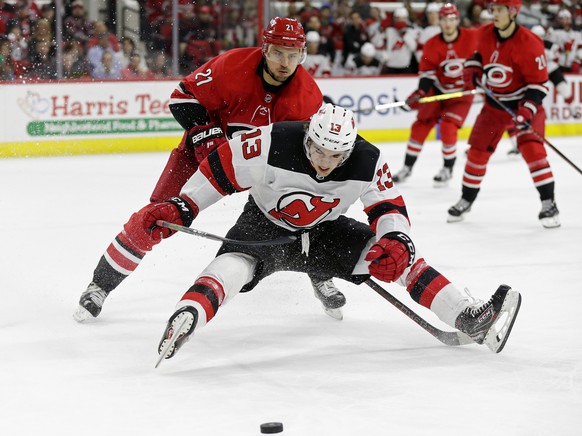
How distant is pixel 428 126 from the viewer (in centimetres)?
707

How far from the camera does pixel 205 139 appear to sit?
370 centimetres

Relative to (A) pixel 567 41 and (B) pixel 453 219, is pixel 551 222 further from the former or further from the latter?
(A) pixel 567 41

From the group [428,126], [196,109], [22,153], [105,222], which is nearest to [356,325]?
[196,109]

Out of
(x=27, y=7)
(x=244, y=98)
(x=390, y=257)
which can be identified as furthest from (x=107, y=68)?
(x=390, y=257)

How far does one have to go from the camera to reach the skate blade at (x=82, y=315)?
11.4 feet

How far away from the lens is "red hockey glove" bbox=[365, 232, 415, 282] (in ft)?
9.60

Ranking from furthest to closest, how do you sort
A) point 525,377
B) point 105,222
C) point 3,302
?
point 105,222, point 3,302, point 525,377

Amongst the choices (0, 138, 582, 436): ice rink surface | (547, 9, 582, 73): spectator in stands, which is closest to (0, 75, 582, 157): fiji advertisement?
(547, 9, 582, 73): spectator in stands

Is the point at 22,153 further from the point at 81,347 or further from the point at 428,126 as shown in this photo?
the point at 81,347

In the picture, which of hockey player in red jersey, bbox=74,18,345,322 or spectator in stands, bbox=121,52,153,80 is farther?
spectator in stands, bbox=121,52,153,80

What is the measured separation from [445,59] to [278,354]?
4.32 meters

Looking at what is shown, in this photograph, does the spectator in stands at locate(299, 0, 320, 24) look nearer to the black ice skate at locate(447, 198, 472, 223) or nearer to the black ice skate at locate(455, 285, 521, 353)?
the black ice skate at locate(447, 198, 472, 223)

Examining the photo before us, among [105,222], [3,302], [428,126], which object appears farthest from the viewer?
[428,126]

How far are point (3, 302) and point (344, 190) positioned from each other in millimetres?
1475
